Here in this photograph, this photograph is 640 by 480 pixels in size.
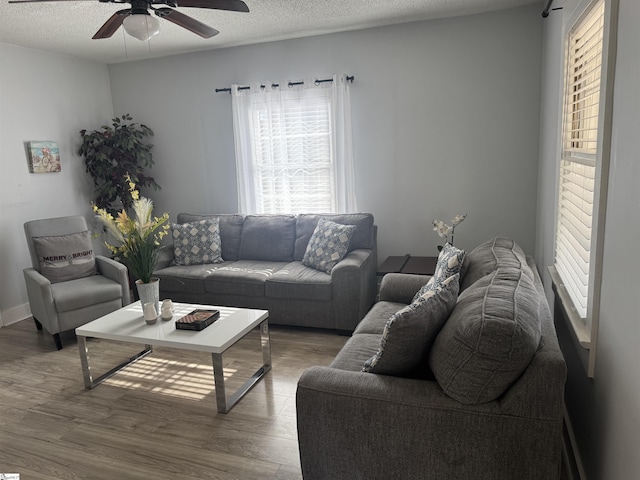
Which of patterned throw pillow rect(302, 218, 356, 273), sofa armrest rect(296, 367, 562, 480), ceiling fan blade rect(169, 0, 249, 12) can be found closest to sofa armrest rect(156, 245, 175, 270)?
patterned throw pillow rect(302, 218, 356, 273)

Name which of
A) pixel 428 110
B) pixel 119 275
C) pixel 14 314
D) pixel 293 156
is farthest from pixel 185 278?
pixel 428 110

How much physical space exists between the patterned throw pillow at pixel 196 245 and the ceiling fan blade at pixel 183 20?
195 centimetres

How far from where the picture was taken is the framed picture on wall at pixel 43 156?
171 inches

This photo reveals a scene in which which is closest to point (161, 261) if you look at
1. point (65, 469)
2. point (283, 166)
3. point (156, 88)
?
point (283, 166)

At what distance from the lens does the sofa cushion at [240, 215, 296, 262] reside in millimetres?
4328

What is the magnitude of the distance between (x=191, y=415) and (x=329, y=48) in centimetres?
339

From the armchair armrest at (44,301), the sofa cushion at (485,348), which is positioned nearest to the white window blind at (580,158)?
the sofa cushion at (485,348)

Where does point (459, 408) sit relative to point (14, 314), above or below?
above

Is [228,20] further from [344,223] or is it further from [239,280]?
[239,280]

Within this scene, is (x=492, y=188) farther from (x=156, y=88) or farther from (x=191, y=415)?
(x=156, y=88)

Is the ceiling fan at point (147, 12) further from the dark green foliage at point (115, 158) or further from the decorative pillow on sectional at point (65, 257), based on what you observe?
the dark green foliage at point (115, 158)

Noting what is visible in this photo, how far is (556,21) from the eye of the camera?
2.90 metres

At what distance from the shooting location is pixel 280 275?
3809mm

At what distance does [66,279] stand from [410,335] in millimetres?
3378
